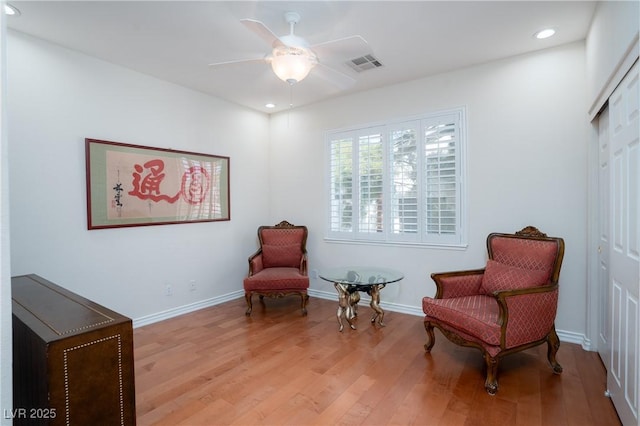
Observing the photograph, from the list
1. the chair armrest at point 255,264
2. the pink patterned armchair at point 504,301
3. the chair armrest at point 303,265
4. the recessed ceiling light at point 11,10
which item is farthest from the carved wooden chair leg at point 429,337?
the recessed ceiling light at point 11,10

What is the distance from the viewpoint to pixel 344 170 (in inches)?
178

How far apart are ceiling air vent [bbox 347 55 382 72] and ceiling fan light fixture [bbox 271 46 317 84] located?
1.07 metres

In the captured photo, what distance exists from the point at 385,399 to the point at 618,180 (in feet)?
6.70

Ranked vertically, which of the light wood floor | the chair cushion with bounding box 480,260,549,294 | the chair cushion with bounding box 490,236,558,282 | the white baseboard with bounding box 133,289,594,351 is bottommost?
the light wood floor

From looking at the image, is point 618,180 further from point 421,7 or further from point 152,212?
point 152,212

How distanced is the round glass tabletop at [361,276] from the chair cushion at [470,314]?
1.98ft

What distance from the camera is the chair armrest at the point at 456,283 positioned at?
2994mm

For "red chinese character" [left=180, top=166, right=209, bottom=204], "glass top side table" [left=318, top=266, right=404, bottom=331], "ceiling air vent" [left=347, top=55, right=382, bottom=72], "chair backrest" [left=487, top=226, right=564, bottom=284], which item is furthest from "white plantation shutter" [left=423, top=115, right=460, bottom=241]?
"red chinese character" [left=180, top=166, right=209, bottom=204]

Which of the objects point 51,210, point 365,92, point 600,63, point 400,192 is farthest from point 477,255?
point 51,210

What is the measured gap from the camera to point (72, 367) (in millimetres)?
1415

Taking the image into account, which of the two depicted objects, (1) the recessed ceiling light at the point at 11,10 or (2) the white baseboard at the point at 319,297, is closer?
(1) the recessed ceiling light at the point at 11,10

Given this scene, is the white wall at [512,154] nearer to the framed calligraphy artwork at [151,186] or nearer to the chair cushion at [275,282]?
the chair cushion at [275,282]

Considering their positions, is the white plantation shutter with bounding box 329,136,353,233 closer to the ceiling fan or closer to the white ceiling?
the white ceiling

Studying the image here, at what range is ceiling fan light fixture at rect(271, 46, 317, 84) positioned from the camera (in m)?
2.36
